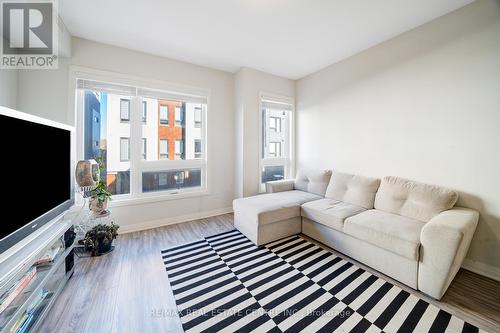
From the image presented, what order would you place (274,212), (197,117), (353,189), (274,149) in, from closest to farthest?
(274,212) < (353,189) < (197,117) < (274,149)

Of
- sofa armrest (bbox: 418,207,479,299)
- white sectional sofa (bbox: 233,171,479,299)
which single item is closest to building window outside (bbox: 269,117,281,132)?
white sectional sofa (bbox: 233,171,479,299)

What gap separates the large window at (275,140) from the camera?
3.79m

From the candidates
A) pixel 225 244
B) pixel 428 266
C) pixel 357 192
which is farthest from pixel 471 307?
pixel 225 244

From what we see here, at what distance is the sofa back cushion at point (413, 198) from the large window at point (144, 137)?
2.70 meters

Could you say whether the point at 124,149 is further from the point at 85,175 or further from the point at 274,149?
the point at 274,149

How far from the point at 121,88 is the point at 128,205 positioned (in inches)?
65.0

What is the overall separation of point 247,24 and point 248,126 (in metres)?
1.52

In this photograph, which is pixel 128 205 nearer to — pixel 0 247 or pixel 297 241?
pixel 0 247

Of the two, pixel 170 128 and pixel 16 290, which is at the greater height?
pixel 170 128

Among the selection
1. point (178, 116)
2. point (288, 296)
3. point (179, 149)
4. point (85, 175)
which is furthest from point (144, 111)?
point (288, 296)

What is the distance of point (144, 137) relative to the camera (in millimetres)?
2885

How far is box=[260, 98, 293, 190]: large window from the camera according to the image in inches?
149

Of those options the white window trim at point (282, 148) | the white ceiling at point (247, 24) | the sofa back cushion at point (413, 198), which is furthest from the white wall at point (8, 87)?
the sofa back cushion at point (413, 198)

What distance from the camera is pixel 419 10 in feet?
6.51
